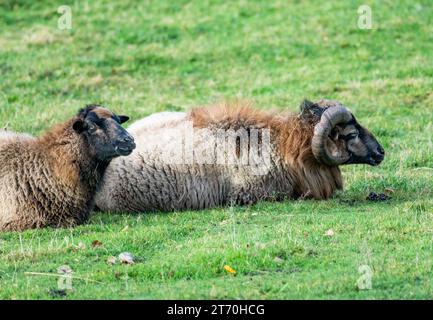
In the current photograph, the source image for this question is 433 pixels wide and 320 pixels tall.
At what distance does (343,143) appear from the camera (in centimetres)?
1589

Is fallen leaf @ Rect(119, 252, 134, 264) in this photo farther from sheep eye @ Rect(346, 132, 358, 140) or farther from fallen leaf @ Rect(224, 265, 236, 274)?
sheep eye @ Rect(346, 132, 358, 140)

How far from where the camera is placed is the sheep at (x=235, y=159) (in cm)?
1548

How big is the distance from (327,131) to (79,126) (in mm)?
3901

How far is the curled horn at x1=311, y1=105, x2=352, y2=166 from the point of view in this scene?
15555 millimetres

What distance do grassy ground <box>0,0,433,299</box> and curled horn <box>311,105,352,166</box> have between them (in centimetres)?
65

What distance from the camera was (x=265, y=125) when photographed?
52.2ft

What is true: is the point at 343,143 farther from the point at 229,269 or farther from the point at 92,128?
the point at 229,269

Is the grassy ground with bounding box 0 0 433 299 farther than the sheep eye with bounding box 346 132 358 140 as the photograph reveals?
No

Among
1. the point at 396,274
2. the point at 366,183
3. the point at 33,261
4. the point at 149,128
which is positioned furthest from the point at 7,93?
the point at 396,274

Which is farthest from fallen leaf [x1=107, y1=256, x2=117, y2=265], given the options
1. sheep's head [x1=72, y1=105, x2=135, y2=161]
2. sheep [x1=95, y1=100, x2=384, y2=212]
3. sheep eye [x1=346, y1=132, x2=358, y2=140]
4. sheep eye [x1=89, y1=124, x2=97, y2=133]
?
sheep eye [x1=346, y1=132, x2=358, y2=140]

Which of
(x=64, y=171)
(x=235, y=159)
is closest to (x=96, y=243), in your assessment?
(x=64, y=171)
